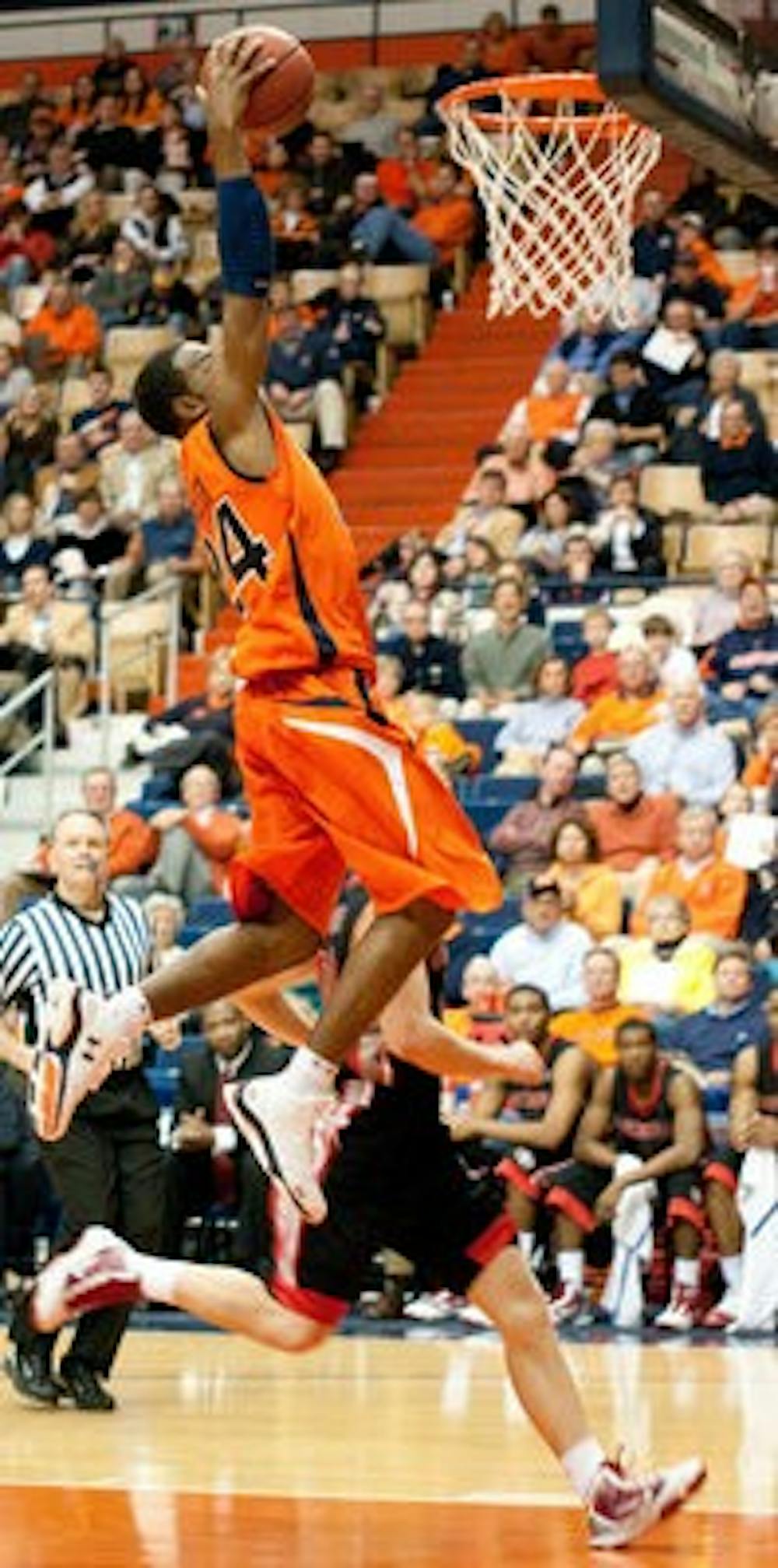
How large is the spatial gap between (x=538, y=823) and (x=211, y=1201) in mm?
2425

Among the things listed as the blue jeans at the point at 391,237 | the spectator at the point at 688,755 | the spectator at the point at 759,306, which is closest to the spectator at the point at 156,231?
the blue jeans at the point at 391,237

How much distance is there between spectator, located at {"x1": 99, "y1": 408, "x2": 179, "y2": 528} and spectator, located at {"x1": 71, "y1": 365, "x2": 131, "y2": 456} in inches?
8.7

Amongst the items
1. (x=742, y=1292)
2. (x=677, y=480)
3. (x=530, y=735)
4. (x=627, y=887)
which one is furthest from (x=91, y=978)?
(x=677, y=480)

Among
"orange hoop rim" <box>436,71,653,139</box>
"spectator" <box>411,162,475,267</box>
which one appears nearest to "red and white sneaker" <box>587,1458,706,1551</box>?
"orange hoop rim" <box>436,71,653,139</box>

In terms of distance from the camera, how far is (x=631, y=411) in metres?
17.3

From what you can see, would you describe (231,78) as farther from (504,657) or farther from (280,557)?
(504,657)

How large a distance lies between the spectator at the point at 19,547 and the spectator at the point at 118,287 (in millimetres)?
2300

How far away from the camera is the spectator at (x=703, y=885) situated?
551 inches

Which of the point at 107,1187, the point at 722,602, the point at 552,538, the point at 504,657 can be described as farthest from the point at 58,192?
the point at 107,1187

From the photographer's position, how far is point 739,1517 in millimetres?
7234

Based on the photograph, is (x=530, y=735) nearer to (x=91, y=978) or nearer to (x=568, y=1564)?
(x=91, y=978)

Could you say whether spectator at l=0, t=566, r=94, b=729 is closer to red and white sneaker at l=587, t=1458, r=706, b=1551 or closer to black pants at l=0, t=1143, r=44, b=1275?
black pants at l=0, t=1143, r=44, b=1275

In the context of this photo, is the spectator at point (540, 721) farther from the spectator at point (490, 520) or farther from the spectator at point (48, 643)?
the spectator at point (48, 643)

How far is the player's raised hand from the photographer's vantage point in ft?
21.3
